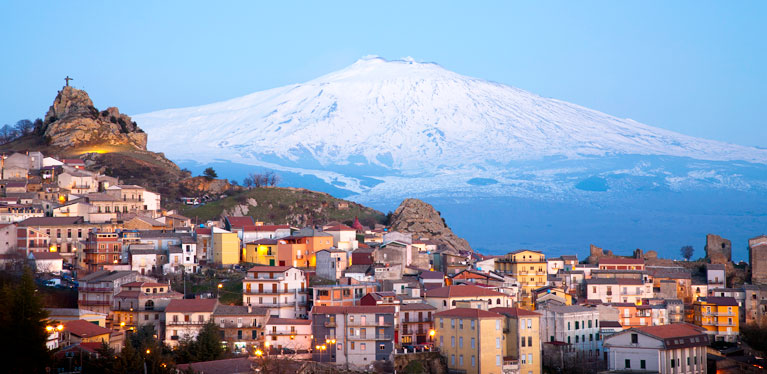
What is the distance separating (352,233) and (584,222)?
2806 inches

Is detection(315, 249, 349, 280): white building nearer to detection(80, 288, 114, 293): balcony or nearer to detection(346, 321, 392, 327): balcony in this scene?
detection(346, 321, 392, 327): balcony

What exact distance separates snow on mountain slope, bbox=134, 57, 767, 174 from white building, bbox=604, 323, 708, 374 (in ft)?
298

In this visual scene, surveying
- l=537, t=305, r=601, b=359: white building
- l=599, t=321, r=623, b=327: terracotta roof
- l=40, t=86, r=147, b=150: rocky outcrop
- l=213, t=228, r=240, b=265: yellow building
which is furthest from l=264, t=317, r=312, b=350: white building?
l=40, t=86, r=147, b=150: rocky outcrop

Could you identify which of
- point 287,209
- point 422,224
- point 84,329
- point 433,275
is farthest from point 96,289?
point 422,224

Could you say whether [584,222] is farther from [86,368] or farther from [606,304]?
[86,368]

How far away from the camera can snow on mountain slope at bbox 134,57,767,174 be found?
13475 centimetres

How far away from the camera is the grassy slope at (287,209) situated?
66688mm

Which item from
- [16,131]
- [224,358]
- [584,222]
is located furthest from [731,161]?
[224,358]

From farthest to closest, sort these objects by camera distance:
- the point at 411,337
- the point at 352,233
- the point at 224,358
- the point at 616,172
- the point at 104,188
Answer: the point at 616,172
the point at 104,188
the point at 352,233
the point at 411,337
the point at 224,358

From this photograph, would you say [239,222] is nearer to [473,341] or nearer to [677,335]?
[473,341]

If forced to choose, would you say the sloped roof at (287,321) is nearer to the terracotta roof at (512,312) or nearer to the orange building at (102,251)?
the terracotta roof at (512,312)

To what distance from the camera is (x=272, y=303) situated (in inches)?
1661

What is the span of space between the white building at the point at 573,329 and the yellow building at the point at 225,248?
14658 mm

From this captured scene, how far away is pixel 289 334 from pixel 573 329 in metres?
12.1
